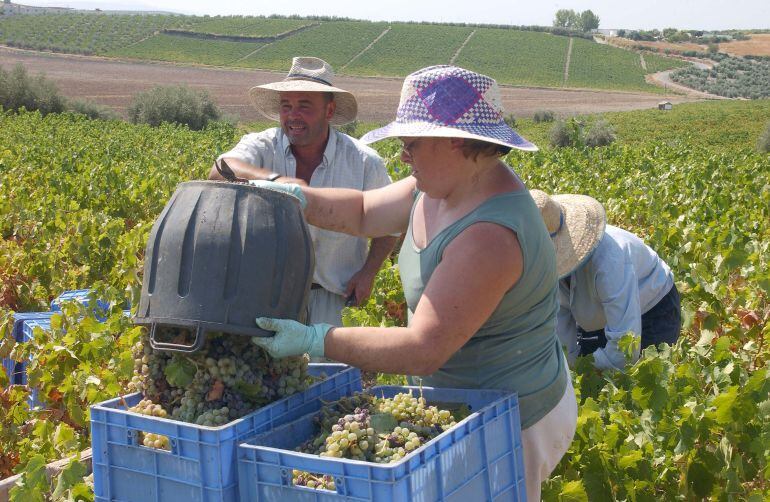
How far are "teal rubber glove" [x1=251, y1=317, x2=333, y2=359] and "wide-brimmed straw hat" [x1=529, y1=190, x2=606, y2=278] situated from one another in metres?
1.65

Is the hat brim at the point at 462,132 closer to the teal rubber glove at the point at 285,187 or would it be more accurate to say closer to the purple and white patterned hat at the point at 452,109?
the purple and white patterned hat at the point at 452,109

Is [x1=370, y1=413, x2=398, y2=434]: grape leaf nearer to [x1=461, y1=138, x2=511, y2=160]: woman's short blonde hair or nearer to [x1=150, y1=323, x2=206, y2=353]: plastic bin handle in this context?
[x1=150, y1=323, x2=206, y2=353]: plastic bin handle

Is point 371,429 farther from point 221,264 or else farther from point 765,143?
point 765,143

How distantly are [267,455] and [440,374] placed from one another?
69 centimetres

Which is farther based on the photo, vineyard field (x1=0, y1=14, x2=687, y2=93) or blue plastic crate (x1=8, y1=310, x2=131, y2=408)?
vineyard field (x1=0, y1=14, x2=687, y2=93)

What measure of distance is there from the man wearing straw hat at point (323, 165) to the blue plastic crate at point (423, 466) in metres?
1.88

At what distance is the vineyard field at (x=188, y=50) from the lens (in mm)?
81875

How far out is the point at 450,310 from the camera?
2.12 m

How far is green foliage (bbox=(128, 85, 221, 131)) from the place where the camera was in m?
34.8

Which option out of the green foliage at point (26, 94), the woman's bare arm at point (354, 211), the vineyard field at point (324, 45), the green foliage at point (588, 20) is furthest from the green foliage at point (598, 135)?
the green foliage at point (588, 20)

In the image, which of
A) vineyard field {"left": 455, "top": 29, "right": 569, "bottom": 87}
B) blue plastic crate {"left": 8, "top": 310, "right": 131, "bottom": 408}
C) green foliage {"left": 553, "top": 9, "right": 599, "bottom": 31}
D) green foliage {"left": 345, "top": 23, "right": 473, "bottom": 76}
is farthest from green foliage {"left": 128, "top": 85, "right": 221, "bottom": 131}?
green foliage {"left": 553, "top": 9, "right": 599, "bottom": 31}

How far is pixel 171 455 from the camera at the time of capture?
1974 millimetres

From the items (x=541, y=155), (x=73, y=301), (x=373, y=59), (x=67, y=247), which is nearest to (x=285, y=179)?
(x=73, y=301)

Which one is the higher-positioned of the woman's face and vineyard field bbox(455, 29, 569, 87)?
the woman's face
